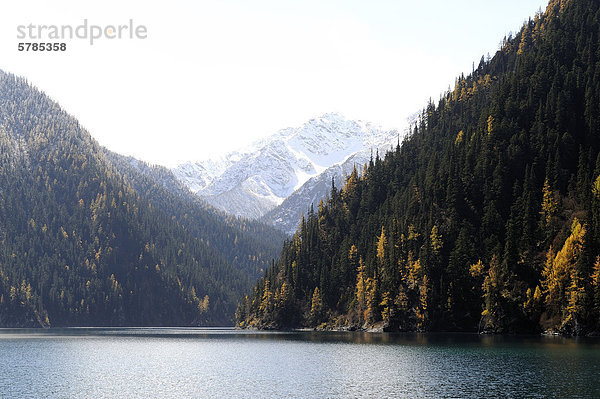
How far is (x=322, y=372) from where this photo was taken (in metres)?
102

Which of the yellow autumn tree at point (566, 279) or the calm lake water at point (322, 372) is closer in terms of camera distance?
the calm lake water at point (322, 372)

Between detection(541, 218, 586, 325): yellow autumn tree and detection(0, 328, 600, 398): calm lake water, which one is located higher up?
detection(541, 218, 586, 325): yellow autumn tree

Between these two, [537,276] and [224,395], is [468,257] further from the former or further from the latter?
[224,395]

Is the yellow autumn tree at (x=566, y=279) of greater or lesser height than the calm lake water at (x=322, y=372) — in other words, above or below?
above

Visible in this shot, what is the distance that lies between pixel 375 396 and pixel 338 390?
21.9 ft

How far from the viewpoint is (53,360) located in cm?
12562

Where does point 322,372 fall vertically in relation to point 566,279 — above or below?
below

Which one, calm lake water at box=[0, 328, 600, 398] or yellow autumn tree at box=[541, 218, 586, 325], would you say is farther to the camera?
yellow autumn tree at box=[541, 218, 586, 325]

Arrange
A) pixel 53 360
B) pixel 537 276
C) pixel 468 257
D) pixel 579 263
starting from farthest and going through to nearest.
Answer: pixel 468 257
pixel 537 276
pixel 579 263
pixel 53 360

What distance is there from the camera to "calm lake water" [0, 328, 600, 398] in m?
82.8

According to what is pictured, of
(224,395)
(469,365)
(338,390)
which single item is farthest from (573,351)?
(224,395)

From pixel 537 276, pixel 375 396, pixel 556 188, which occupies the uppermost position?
pixel 556 188

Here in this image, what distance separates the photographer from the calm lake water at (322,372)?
82.8 metres

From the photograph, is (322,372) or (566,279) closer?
(322,372)
